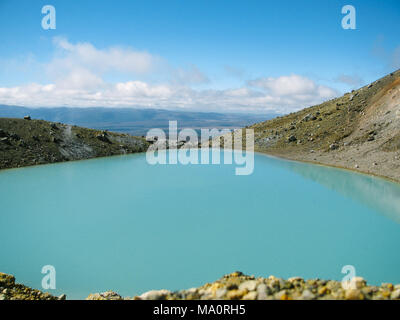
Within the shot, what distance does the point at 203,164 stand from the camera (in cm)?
3984

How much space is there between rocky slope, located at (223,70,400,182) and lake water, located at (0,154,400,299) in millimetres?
7353

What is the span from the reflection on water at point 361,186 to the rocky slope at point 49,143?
34.2 m

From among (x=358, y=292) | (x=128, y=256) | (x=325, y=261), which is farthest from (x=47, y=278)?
(x=325, y=261)

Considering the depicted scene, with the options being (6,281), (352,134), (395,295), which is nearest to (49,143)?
(6,281)

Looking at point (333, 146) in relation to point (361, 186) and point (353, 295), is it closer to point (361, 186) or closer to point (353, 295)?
point (361, 186)

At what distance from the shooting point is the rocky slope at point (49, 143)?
131ft

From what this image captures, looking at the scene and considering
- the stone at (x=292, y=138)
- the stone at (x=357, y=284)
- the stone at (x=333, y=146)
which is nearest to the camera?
the stone at (x=357, y=284)

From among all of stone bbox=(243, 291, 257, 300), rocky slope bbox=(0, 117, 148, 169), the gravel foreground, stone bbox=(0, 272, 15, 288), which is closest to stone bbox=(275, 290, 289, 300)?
the gravel foreground

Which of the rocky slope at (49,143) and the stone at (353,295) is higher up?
the rocky slope at (49,143)

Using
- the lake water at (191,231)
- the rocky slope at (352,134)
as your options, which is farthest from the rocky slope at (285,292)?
the rocky slope at (352,134)

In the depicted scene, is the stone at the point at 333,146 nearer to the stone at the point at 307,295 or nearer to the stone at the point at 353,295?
the stone at the point at 353,295

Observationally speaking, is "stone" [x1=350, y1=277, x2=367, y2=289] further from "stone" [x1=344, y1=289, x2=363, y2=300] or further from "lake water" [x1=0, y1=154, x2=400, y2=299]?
"lake water" [x1=0, y1=154, x2=400, y2=299]
